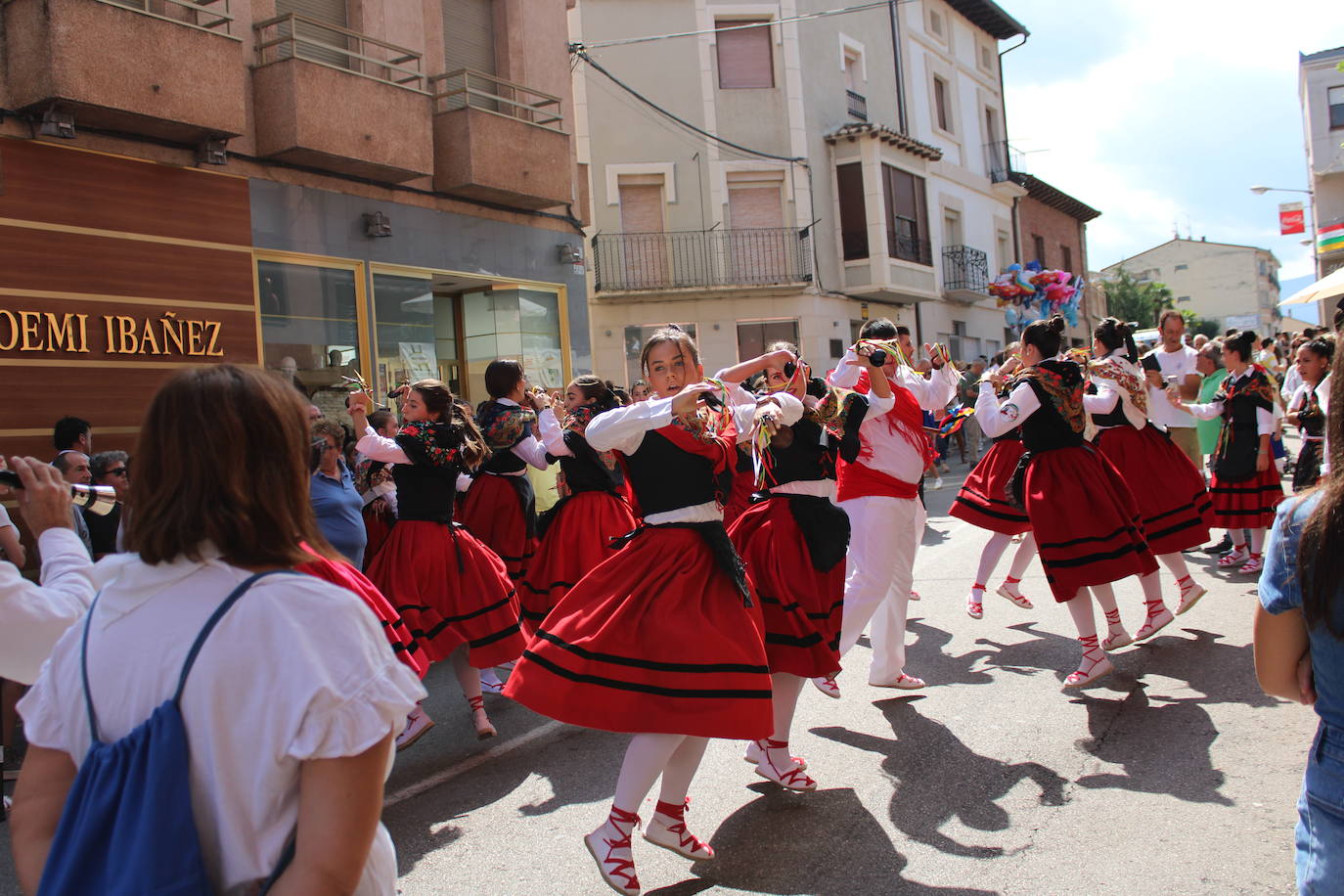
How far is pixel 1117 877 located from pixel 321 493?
462 cm

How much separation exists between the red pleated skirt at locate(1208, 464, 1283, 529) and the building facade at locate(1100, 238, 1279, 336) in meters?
77.9

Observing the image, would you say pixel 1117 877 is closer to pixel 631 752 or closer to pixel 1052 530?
pixel 631 752

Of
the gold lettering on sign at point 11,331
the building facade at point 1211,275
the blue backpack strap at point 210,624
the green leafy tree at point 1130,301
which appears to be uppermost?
the building facade at point 1211,275

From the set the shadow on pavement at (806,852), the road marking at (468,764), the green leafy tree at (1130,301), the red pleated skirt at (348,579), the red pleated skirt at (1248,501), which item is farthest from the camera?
the green leafy tree at (1130,301)

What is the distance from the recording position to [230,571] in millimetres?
1759

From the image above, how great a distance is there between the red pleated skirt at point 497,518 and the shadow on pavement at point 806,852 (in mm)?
3121

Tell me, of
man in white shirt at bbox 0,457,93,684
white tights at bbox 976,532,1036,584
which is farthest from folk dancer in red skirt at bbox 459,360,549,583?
man in white shirt at bbox 0,457,93,684

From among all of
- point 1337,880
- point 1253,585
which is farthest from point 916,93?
point 1337,880

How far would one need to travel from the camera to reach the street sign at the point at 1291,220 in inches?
1665

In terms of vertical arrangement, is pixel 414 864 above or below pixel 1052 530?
below

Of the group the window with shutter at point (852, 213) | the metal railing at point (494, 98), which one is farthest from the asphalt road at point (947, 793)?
the window with shutter at point (852, 213)

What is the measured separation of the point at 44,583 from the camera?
2.46m

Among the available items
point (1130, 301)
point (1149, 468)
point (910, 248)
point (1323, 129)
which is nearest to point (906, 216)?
point (910, 248)

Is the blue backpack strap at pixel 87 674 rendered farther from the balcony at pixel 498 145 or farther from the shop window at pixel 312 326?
the balcony at pixel 498 145
